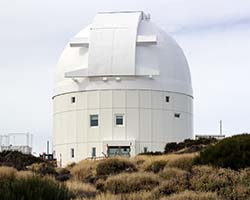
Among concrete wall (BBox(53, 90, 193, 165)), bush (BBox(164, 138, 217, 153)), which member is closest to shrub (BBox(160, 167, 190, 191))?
bush (BBox(164, 138, 217, 153))

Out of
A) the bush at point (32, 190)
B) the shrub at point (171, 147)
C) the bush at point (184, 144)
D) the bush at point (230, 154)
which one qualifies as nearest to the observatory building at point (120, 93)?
the shrub at point (171, 147)

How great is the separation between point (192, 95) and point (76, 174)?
95.9ft

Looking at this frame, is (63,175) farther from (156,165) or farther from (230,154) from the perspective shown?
(230,154)

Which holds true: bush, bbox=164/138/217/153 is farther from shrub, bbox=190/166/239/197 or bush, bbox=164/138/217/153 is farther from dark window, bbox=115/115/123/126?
shrub, bbox=190/166/239/197

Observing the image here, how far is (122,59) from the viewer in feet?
171

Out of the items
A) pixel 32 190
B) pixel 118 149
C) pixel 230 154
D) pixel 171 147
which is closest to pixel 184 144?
pixel 171 147

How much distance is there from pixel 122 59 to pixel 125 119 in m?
4.49

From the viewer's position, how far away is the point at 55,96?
182 feet

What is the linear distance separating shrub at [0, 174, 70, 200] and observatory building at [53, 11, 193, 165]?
36165mm

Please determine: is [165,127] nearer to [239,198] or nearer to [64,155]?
[64,155]

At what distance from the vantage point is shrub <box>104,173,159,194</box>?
17672 mm

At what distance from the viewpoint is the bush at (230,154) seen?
2117 cm

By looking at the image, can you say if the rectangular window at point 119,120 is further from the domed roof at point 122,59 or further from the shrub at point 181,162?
the shrub at point 181,162

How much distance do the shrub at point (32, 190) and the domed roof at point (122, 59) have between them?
3754cm
